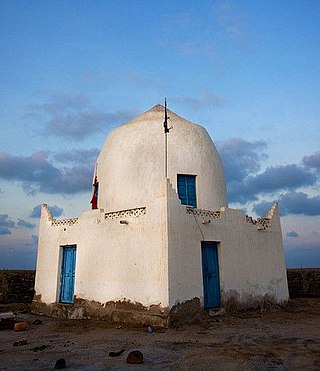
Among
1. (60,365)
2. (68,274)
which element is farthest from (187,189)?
(60,365)

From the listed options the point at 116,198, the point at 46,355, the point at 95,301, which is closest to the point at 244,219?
the point at 116,198

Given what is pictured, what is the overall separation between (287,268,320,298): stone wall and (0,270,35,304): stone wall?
46.3ft

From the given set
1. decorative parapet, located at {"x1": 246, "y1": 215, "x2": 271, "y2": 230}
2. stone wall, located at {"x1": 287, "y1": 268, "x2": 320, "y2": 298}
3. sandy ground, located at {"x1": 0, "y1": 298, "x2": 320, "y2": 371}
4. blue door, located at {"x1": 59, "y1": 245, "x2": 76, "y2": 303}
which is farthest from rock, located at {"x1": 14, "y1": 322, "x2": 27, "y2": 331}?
stone wall, located at {"x1": 287, "y1": 268, "x2": 320, "y2": 298}

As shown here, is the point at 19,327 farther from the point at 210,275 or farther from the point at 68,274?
the point at 210,275

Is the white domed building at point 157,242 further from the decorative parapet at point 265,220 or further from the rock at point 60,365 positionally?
the rock at point 60,365

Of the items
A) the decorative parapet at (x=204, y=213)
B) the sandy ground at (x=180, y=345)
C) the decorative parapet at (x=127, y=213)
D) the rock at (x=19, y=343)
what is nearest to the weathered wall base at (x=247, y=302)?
the sandy ground at (x=180, y=345)

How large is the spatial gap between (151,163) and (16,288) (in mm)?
9919

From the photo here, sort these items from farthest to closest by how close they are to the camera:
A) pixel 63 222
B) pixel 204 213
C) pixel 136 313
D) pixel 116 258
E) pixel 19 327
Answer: pixel 63 222 → pixel 204 213 → pixel 116 258 → pixel 136 313 → pixel 19 327

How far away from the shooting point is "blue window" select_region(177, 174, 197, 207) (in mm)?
11754

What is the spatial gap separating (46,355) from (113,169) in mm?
7463

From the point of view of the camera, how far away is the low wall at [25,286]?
51.9 feet

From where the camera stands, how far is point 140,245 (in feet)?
A: 32.0

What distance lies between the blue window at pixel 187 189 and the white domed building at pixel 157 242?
1.5 inches

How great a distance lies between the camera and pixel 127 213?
1037 cm
